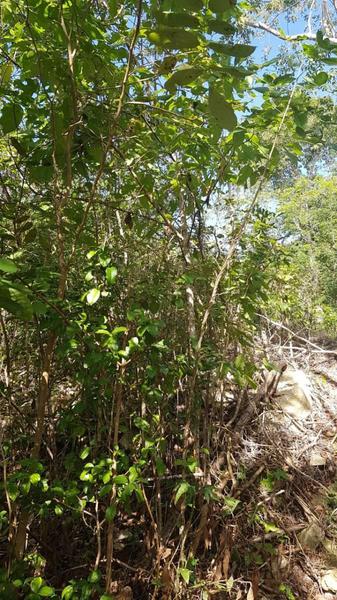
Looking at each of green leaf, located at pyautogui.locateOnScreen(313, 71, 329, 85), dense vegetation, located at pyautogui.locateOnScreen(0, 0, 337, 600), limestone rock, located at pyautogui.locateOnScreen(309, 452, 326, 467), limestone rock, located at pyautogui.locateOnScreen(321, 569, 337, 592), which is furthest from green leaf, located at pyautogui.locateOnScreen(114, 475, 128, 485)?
limestone rock, located at pyautogui.locateOnScreen(309, 452, 326, 467)

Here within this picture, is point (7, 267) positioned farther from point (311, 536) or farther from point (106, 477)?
point (311, 536)

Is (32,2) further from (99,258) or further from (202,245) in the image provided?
(202,245)

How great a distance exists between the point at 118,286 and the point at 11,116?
812mm

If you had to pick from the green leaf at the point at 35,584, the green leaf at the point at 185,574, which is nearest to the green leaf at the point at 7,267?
the green leaf at the point at 35,584

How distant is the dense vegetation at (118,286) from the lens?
147 centimetres

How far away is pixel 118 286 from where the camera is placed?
188 centimetres

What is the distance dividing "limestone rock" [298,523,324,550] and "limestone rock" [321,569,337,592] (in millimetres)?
161

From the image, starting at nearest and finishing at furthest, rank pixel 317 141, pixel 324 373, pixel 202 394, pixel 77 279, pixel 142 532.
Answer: pixel 317 141 → pixel 77 279 → pixel 142 532 → pixel 202 394 → pixel 324 373

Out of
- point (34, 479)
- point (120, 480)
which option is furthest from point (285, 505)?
point (34, 479)

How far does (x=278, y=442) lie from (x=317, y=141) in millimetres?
2294

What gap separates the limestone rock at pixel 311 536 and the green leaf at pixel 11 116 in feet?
9.58

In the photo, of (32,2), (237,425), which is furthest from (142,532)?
(32,2)

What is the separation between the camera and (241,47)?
812 mm

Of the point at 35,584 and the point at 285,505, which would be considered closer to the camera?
the point at 35,584
